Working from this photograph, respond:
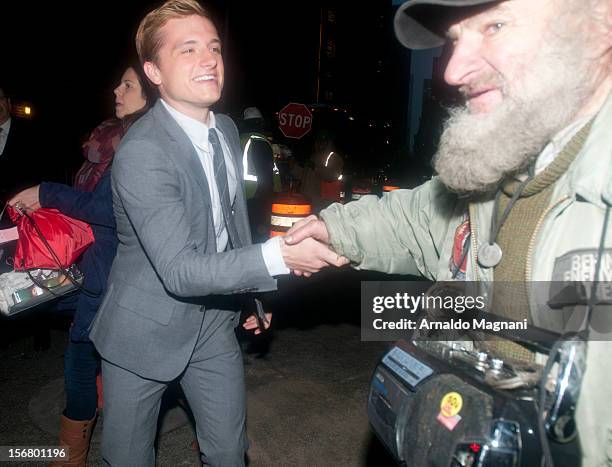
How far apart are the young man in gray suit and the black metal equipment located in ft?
2.86

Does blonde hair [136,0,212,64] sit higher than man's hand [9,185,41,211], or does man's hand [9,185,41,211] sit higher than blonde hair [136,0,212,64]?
blonde hair [136,0,212,64]

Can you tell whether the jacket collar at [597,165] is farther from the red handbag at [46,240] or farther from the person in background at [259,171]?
the person in background at [259,171]

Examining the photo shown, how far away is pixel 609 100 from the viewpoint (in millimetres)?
1378

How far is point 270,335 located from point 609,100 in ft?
14.2

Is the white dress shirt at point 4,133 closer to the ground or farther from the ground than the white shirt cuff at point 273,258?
farther from the ground

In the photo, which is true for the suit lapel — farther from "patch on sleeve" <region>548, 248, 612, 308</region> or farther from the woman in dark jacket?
"patch on sleeve" <region>548, 248, 612, 308</region>

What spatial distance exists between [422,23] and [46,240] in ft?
7.24

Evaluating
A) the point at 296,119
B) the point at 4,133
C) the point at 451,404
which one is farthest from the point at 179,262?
the point at 296,119

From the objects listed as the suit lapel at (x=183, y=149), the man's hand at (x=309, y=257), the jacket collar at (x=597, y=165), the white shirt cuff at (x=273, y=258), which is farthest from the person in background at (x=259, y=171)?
the jacket collar at (x=597, y=165)

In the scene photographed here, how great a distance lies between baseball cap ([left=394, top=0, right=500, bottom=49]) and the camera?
1717mm

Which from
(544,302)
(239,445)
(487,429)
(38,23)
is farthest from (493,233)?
(38,23)

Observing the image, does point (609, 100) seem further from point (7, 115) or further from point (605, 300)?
point (7, 115)

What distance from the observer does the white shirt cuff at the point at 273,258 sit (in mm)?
2031

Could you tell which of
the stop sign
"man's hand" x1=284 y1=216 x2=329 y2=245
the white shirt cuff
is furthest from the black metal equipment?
the stop sign
